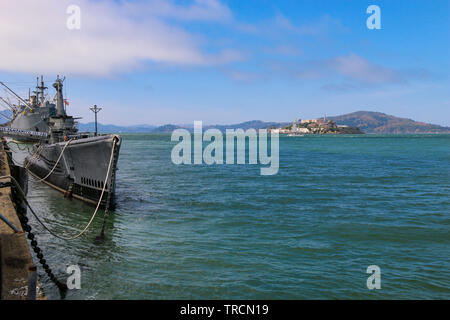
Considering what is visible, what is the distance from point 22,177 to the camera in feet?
51.7

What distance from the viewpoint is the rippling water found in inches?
372

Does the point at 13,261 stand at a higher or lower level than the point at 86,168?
lower

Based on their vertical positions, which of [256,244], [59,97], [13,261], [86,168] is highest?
[59,97]

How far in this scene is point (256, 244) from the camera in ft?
42.5

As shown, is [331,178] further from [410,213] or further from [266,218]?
[266,218]

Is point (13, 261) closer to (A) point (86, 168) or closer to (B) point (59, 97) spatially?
(A) point (86, 168)

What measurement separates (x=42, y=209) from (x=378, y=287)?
58.7 feet

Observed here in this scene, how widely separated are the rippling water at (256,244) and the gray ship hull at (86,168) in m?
0.93

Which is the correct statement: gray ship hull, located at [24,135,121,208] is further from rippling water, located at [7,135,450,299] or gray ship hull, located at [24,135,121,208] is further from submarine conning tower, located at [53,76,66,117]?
submarine conning tower, located at [53,76,66,117]

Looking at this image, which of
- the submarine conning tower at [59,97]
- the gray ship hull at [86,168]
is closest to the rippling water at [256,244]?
the gray ship hull at [86,168]

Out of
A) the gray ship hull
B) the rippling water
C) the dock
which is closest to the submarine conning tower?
the gray ship hull

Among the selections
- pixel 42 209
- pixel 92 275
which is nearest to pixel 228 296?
pixel 92 275

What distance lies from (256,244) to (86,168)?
12.3 metres

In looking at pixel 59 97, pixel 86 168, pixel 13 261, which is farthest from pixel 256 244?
pixel 59 97
